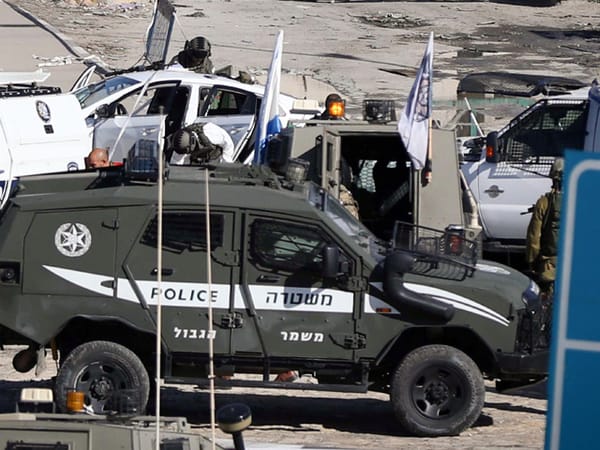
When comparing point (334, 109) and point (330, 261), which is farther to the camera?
point (334, 109)

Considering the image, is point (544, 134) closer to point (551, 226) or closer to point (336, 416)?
point (551, 226)

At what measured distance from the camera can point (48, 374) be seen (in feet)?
41.1

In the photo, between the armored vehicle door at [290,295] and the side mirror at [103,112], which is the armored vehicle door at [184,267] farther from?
the side mirror at [103,112]

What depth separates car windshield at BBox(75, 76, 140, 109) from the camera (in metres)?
16.9

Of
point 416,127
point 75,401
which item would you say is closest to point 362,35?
point 416,127

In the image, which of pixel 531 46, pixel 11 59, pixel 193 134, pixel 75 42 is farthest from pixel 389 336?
pixel 531 46

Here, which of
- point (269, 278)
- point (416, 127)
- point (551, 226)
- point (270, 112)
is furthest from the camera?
point (270, 112)

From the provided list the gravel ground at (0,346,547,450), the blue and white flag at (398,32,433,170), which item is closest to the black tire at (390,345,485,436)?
the gravel ground at (0,346,547,450)

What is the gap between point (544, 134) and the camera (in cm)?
1544

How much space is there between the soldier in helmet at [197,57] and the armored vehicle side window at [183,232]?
28.4 ft

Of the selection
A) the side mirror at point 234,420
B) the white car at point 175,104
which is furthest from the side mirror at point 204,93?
the side mirror at point 234,420

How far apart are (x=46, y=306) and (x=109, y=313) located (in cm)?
43

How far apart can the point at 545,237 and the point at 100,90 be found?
663cm

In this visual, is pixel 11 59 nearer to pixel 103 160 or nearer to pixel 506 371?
pixel 103 160
